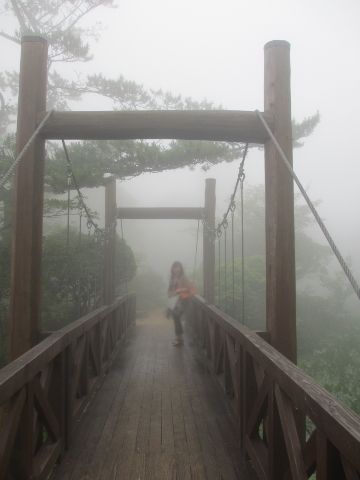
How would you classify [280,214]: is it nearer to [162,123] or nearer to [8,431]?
[162,123]

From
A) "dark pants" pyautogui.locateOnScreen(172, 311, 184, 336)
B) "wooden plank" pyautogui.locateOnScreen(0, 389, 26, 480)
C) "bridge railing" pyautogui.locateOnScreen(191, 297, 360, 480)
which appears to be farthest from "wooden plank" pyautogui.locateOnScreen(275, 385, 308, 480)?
"dark pants" pyautogui.locateOnScreen(172, 311, 184, 336)

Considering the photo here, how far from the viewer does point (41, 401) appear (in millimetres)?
2072

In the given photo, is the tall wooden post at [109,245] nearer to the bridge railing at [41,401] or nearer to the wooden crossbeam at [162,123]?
the bridge railing at [41,401]

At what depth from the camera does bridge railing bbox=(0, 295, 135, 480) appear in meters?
1.68

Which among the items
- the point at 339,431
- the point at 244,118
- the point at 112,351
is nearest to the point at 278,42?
the point at 244,118

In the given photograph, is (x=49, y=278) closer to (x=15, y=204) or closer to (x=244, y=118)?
(x=15, y=204)

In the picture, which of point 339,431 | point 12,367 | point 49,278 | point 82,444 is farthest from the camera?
point 49,278

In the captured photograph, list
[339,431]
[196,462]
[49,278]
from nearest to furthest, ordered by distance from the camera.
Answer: [339,431] < [196,462] < [49,278]

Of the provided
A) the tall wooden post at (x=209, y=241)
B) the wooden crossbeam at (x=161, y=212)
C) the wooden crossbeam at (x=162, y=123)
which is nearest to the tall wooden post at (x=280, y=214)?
the wooden crossbeam at (x=162, y=123)

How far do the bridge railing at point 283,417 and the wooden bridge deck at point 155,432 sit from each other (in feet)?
0.58

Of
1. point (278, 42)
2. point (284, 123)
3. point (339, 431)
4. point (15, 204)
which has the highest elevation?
point (278, 42)

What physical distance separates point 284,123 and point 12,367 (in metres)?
2.09

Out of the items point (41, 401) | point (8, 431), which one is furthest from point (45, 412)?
point (8, 431)

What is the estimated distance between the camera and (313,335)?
43.9ft
